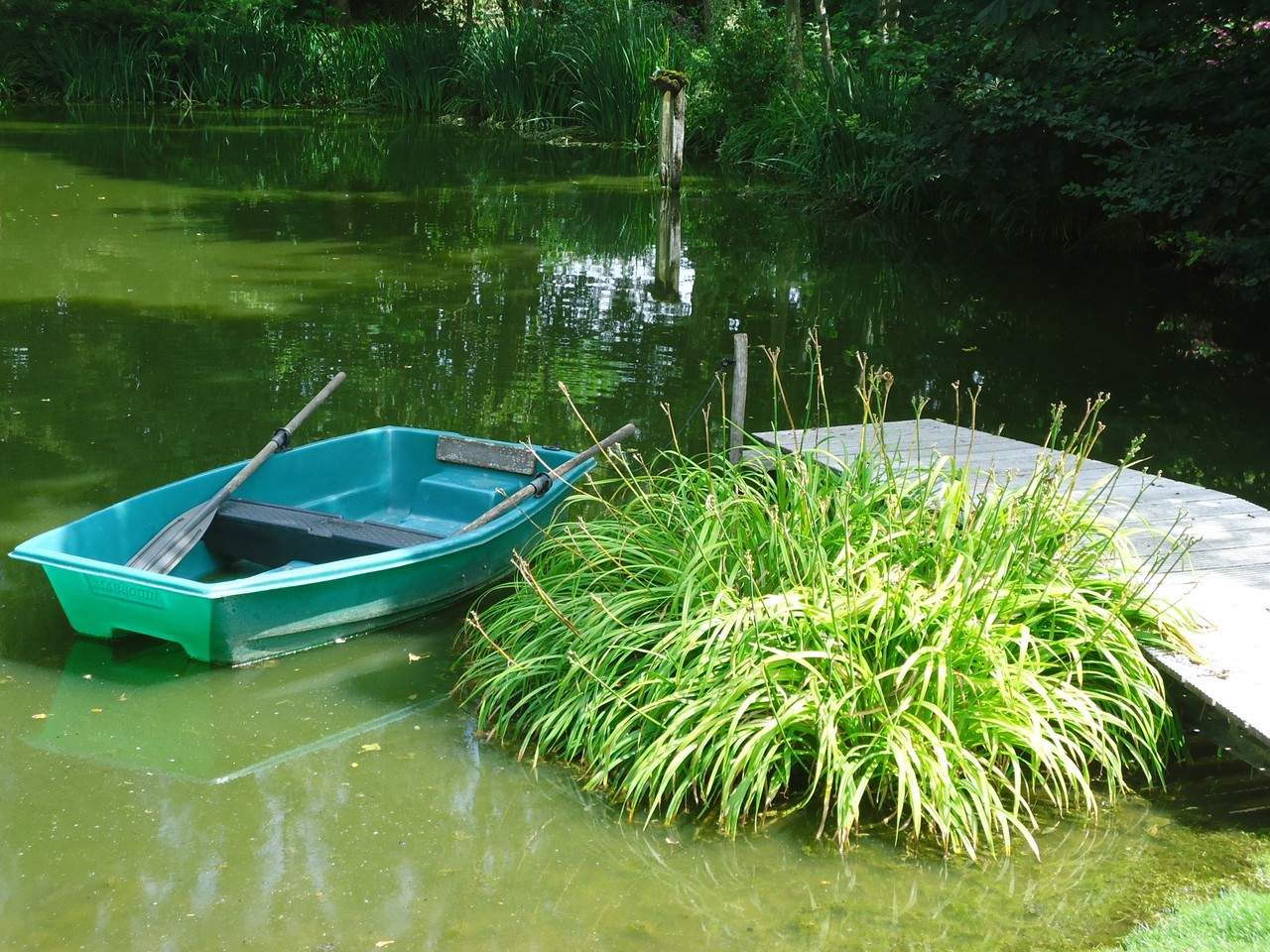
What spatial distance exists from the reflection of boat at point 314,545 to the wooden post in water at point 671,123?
9835mm

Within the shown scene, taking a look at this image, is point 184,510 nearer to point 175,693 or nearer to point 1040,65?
point 175,693

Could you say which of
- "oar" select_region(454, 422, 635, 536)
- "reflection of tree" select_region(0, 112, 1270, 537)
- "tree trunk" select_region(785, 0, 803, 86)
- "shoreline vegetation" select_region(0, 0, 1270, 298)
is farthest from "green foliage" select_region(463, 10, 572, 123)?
"oar" select_region(454, 422, 635, 536)

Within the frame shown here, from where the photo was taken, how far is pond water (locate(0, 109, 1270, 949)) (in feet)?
11.9

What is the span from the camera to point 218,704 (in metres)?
4.65

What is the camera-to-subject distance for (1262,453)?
7.72 metres

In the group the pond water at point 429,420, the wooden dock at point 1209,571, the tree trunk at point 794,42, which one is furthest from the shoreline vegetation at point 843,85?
the wooden dock at point 1209,571

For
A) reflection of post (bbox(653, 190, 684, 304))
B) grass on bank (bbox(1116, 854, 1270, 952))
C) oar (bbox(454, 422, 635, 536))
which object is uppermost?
reflection of post (bbox(653, 190, 684, 304))

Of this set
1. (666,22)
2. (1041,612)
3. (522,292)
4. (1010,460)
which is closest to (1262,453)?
(1010,460)

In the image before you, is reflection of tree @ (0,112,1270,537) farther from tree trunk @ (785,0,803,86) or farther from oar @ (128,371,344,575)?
tree trunk @ (785,0,803,86)

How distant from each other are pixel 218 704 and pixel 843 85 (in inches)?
514

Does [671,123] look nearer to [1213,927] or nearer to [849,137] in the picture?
[849,137]

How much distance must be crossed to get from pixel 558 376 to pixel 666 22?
14.5 meters

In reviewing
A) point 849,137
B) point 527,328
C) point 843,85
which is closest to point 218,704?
point 527,328

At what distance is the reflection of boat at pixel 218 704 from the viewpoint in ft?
14.3
